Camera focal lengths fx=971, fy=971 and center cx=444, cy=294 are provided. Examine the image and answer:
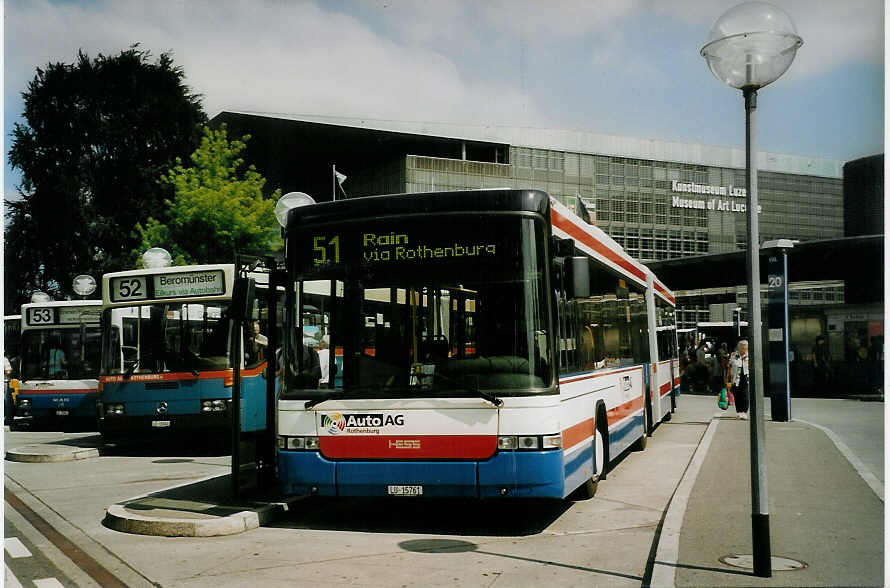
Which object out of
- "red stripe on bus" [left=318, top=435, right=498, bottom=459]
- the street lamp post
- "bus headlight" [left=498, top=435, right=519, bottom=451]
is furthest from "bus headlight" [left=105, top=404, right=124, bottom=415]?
the street lamp post

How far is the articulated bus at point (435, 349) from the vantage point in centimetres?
791

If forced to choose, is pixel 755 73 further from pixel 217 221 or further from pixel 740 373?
pixel 217 221

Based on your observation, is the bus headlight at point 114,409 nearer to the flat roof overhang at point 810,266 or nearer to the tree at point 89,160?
the flat roof overhang at point 810,266

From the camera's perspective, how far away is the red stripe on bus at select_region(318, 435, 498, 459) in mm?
7922

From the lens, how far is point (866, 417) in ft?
66.4

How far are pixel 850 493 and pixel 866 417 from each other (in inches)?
470

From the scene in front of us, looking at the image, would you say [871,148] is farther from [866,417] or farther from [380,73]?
[866,417]

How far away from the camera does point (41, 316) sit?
2156 centimetres

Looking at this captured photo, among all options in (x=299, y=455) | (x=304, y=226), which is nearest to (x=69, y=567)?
(x=299, y=455)

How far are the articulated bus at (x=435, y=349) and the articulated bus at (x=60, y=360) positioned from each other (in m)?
14.1

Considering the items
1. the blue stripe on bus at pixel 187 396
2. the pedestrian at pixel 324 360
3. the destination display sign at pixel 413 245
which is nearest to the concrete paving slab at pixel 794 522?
the destination display sign at pixel 413 245

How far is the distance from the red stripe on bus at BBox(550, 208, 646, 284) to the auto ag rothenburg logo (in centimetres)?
250

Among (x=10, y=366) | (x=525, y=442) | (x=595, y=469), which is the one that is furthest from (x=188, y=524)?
(x=10, y=366)

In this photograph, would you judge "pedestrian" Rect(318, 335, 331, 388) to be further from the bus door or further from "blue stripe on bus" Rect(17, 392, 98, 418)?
"blue stripe on bus" Rect(17, 392, 98, 418)
